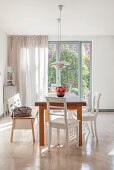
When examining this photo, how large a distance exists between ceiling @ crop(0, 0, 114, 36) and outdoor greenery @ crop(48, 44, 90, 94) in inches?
26.2

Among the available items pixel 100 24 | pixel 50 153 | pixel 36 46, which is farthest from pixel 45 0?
→ pixel 36 46

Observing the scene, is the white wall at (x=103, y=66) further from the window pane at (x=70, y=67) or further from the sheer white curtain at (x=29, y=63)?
the sheer white curtain at (x=29, y=63)

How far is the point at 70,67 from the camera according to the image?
7.71m

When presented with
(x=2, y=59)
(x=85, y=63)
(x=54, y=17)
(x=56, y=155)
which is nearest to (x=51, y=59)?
(x=85, y=63)

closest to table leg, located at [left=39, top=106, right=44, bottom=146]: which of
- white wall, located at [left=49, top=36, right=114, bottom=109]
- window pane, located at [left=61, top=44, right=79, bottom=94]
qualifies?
window pane, located at [left=61, top=44, right=79, bottom=94]

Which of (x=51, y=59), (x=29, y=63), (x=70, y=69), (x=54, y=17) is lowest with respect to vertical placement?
(x=70, y=69)

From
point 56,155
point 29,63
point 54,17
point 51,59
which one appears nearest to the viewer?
point 56,155

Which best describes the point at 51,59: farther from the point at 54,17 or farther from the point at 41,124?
the point at 41,124

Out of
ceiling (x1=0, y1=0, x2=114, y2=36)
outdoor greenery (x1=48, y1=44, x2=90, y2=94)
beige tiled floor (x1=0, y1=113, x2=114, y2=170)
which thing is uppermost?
ceiling (x1=0, y1=0, x2=114, y2=36)

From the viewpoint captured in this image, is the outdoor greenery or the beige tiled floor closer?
the beige tiled floor

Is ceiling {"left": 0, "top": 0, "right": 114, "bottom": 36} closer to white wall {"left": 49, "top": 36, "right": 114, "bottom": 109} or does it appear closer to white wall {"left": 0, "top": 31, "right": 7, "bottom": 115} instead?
white wall {"left": 0, "top": 31, "right": 7, "bottom": 115}

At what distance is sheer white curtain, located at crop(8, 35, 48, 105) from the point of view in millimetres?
7406

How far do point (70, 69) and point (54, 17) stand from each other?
8.96 ft

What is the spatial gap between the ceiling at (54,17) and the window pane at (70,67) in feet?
2.00
